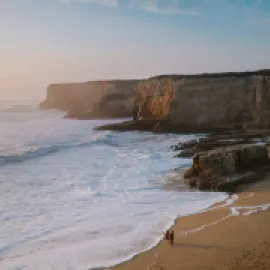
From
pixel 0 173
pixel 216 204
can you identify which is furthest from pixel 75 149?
pixel 216 204

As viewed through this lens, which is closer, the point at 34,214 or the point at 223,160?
the point at 34,214

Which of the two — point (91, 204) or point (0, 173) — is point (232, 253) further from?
point (0, 173)

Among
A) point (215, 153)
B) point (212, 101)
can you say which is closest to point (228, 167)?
point (215, 153)

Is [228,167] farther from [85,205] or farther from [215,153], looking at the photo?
[85,205]

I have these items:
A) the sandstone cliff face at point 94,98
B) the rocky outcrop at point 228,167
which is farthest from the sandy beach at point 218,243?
the sandstone cliff face at point 94,98

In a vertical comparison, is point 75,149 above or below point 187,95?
below

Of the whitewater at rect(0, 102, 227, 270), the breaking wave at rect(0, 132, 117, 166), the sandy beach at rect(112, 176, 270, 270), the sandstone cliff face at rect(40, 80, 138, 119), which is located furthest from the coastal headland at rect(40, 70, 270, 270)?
the breaking wave at rect(0, 132, 117, 166)
